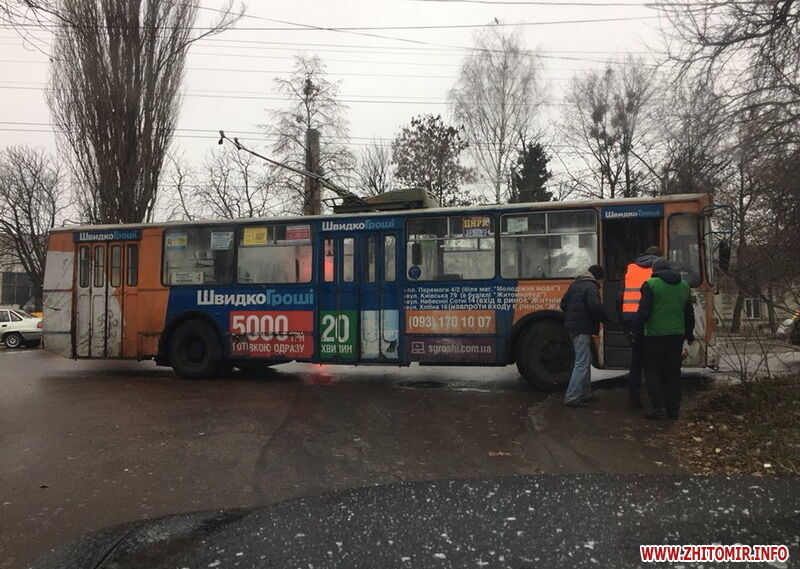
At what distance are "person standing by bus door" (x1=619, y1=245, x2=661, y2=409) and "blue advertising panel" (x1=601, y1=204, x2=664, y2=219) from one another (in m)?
1.02

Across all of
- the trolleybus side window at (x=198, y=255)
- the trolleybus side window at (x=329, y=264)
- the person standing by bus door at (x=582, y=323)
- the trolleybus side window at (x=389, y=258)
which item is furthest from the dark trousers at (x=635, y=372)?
the trolleybus side window at (x=198, y=255)

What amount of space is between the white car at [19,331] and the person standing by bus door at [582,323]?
2091 cm

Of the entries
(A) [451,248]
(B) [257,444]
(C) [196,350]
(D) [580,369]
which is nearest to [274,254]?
(C) [196,350]

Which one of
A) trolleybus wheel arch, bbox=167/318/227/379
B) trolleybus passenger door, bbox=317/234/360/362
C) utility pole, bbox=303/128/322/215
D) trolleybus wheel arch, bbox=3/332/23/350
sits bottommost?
trolleybus wheel arch, bbox=3/332/23/350

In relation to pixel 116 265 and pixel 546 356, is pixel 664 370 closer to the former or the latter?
pixel 546 356

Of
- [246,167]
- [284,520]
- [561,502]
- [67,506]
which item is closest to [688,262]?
[561,502]

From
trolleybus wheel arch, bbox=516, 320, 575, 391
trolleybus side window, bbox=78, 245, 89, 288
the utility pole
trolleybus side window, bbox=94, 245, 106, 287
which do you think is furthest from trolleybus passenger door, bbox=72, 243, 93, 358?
the utility pole

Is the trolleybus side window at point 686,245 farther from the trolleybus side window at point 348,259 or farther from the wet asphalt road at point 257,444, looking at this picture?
the trolleybus side window at point 348,259

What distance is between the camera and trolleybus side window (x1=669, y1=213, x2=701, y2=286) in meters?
8.29

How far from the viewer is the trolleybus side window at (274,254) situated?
10133 millimetres

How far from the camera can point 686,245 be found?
8.33 meters

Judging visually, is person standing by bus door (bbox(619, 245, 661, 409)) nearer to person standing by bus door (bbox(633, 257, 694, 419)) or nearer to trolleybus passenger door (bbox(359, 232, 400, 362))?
person standing by bus door (bbox(633, 257, 694, 419))

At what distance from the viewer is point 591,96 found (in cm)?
2920

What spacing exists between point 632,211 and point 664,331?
2593 mm
